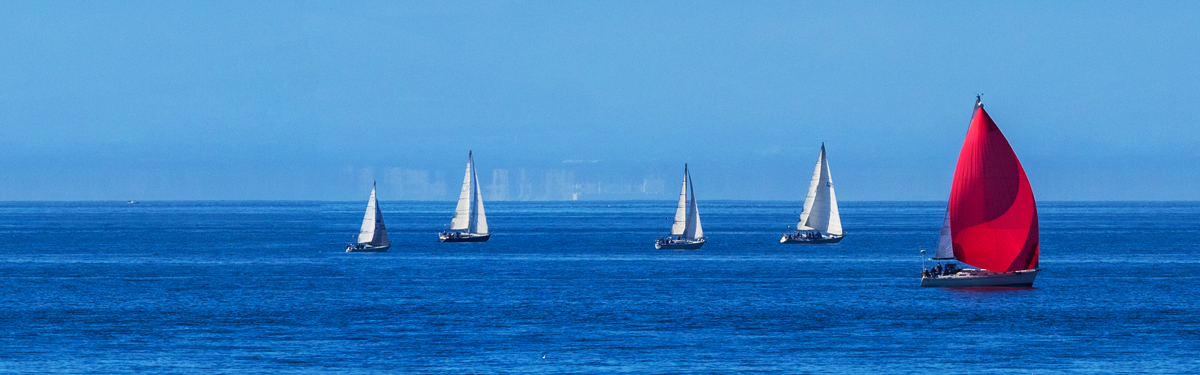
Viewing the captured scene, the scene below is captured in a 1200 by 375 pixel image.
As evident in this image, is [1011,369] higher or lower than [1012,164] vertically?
lower

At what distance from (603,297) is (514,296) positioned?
5350mm

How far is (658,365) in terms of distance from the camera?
48000mm

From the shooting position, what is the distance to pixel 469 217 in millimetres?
145750

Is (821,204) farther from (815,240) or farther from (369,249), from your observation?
(369,249)

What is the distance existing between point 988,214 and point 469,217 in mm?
83667

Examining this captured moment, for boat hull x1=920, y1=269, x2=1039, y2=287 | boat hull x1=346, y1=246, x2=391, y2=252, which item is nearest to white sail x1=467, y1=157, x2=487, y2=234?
boat hull x1=346, y1=246, x2=391, y2=252

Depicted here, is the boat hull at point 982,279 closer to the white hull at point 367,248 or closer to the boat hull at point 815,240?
the boat hull at point 815,240

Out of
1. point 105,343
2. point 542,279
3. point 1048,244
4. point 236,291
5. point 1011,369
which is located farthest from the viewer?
point 1048,244

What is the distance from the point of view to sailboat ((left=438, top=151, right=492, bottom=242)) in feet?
464

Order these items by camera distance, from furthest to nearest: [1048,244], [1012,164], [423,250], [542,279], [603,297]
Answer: [1048,244]
[423,250]
[542,279]
[603,297]
[1012,164]

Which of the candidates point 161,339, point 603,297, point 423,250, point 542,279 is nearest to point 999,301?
point 603,297

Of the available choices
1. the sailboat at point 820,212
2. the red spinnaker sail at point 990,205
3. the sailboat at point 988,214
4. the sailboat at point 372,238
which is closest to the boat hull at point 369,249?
the sailboat at point 372,238

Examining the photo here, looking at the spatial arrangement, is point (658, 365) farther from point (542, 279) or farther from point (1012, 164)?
point (542, 279)

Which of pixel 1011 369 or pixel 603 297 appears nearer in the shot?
pixel 1011 369
